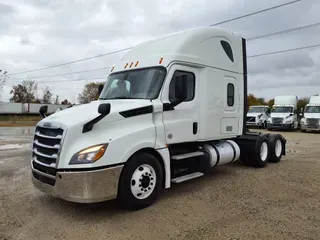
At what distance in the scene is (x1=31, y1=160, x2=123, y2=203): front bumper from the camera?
4.18 meters

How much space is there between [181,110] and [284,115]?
23.3 meters

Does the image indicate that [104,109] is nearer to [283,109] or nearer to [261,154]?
[261,154]

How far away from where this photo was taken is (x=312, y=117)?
952 inches

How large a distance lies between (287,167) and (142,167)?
5489 millimetres

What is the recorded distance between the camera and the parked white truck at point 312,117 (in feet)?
78.3

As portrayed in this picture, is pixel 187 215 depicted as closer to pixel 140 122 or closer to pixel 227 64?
pixel 140 122

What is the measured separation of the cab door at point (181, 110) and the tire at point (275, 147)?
399 centimetres

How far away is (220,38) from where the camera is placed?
6973mm

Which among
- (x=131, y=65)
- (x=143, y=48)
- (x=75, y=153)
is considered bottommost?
(x=75, y=153)

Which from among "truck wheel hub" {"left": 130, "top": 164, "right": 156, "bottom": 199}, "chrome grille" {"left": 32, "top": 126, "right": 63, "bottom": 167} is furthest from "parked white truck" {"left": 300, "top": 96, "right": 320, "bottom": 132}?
"chrome grille" {"left": 32, "top": 126, "right": 63, "bottom": 167}

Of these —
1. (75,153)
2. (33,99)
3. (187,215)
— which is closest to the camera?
(75,153)

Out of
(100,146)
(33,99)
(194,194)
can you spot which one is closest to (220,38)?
(194,194)

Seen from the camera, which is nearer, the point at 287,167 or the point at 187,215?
the point at 187,215

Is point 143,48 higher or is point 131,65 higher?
point 143,48
